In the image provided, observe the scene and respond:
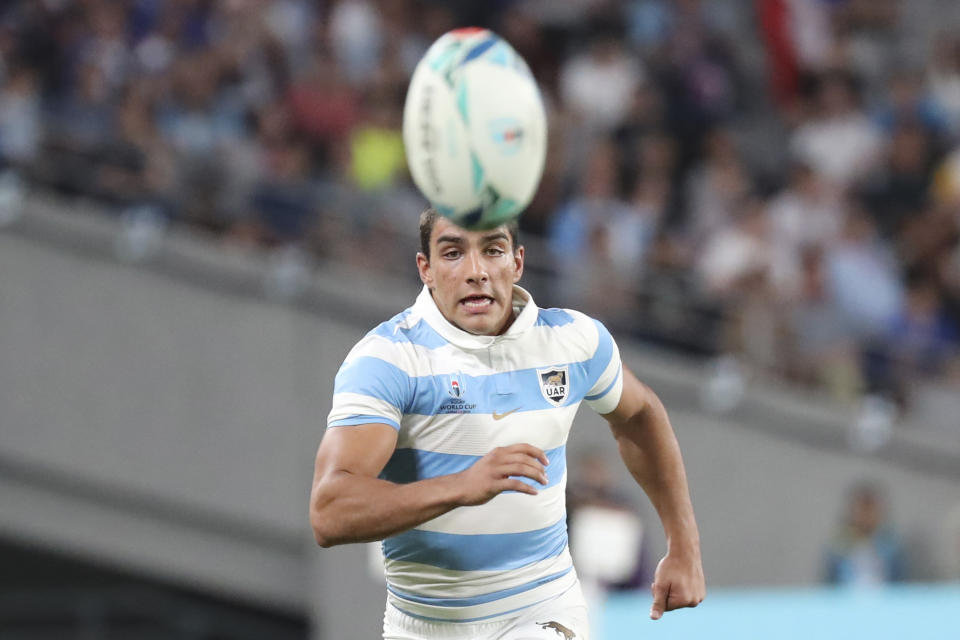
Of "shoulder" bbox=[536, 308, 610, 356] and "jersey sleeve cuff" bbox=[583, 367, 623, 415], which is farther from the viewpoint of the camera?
"jersey sleeve cuff" bbox=[583, 367, 623, 415]

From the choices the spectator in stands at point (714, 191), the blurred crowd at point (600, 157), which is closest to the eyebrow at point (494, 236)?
the blurred crowd at point (600, 157)

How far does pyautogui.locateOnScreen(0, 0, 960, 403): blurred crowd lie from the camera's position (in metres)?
10.4

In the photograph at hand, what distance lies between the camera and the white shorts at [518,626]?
15.9ft

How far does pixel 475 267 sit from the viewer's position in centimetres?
474

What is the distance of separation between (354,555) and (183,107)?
124 inches

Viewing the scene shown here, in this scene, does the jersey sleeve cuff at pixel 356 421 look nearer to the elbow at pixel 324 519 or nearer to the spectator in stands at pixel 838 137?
the elbow at pixel 324 519

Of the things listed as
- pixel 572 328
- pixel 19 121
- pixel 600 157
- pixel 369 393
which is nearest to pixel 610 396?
pixel 572 328

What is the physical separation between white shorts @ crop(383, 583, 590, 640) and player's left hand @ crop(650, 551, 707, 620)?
9.6 inches

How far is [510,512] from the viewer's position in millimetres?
4840

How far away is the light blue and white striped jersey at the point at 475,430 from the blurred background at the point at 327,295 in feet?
17.0

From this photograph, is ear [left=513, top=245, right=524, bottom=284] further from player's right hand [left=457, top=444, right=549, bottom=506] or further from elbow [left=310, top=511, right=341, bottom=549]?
elbow [left=310, top=511, right=341, bottom=549]

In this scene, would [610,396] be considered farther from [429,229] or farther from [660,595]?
[429,229]

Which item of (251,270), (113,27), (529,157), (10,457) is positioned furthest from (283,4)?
(529,157)

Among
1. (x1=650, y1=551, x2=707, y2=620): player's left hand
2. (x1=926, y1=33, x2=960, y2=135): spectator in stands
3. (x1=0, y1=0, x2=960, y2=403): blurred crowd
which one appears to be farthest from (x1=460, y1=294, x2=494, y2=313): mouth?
(x1=926, y1=33, x2=960, y2=135): spectator in stands
